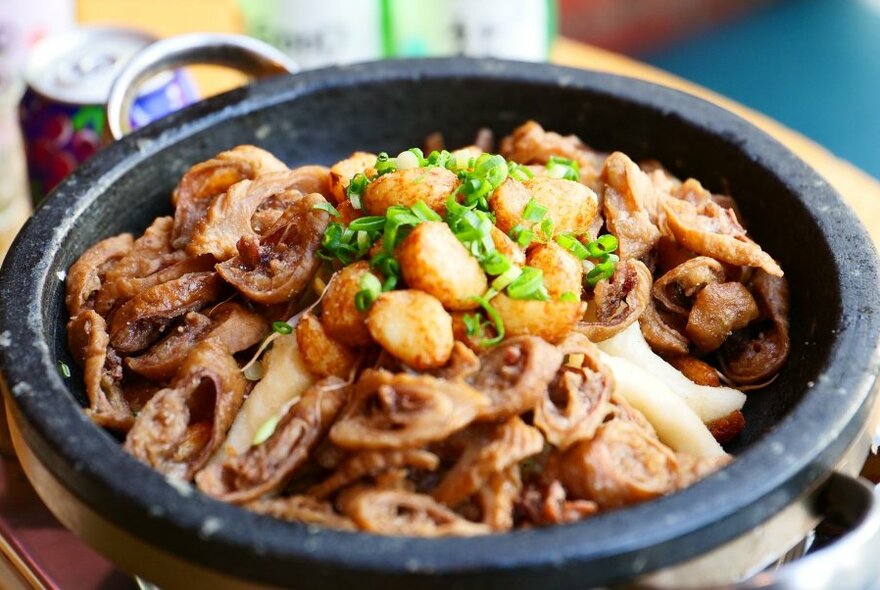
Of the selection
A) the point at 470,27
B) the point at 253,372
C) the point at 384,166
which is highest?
the point at 470,27

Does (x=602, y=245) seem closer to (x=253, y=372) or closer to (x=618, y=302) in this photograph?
(x=618, y=302)

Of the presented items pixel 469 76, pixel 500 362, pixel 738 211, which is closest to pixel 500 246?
pixel 500 362

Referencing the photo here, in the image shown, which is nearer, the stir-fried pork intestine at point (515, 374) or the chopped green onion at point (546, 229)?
the stir-fried pork intestine at point (515, 374)

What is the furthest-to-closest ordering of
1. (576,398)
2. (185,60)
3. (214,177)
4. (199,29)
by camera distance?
(199,29)
(185,60)
(214,177)
(576,398)

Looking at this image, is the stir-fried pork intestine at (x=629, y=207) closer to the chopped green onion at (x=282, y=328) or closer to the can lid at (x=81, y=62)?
the chopped green onion at (x=282, y=328)

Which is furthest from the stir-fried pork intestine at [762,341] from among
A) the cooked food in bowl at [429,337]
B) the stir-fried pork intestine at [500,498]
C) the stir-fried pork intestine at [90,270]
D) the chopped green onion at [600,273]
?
the stir-fried pork intestine at [90,270]

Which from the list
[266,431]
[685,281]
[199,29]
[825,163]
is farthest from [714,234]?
[199,29]

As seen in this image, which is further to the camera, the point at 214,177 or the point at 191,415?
the point at 214,177
